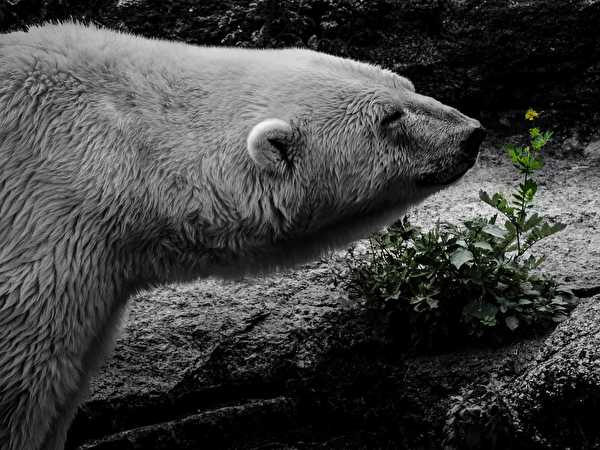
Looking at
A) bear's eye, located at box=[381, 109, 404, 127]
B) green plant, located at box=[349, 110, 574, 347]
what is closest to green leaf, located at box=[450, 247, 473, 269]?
green plant, located at box=[349, 110, 574, 347]

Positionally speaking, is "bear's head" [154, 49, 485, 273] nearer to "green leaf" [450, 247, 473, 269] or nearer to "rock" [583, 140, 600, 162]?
"green leaf" [450, 247, 473, 269]

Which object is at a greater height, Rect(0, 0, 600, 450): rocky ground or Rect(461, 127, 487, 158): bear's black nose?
Rect(461, 127, 487, 158): bear's black nose

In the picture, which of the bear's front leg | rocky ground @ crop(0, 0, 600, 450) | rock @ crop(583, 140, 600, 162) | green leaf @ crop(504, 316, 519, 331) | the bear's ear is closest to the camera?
the bear's front leg

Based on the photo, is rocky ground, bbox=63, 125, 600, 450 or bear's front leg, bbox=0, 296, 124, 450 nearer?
bear's front leg, bbox=0, 296, 124, 450

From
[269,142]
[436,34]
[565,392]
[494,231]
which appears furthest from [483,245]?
[436,34]

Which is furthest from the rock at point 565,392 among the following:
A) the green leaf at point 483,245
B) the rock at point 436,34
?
the rock at point 436,34

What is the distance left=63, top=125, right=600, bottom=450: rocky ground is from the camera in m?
3.29

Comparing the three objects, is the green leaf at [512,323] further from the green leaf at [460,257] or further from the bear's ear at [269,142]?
the bear's ear at [269,142]

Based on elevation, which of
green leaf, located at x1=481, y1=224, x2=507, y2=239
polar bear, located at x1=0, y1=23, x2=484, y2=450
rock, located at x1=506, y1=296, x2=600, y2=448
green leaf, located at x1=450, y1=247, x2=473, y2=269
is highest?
polar bear, located at x1=0, y1=23, x2=484, y2=450

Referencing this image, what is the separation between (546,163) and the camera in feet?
15.4

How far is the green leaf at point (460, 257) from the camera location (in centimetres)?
321

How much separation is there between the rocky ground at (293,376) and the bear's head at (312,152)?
0.81 m

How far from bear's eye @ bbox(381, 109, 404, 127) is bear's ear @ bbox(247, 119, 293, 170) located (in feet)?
1.21

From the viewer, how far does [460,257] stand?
3236 millimetres
